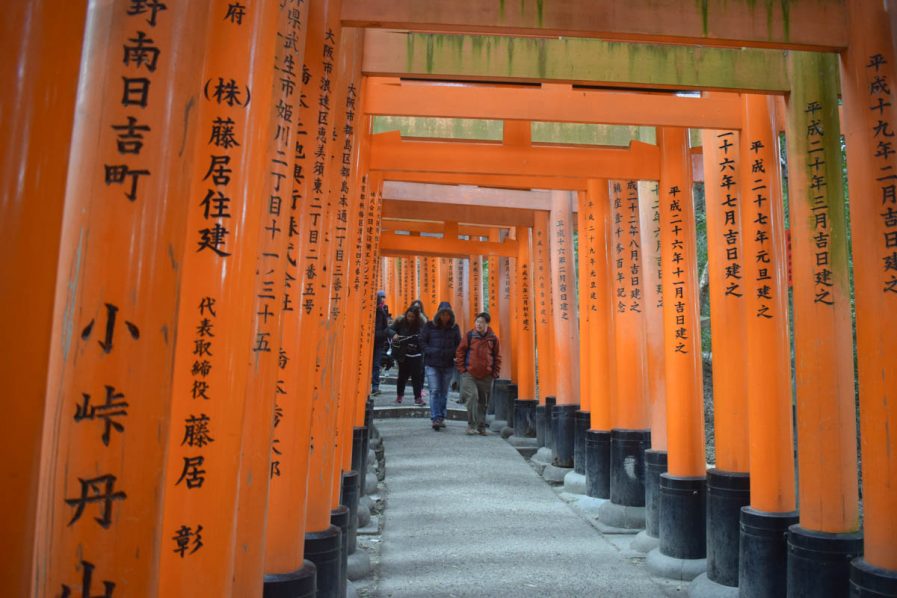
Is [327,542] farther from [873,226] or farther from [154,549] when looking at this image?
[873,226]

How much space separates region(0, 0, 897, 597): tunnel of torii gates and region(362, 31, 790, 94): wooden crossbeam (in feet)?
0.05

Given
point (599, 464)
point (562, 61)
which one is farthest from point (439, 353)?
point (562, 61)

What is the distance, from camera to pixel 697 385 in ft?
17.1

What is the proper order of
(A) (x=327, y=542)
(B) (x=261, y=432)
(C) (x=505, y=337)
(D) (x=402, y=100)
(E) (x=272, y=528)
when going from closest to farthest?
(B) (x=261, y=432)
(E) (x=272, y=528)
(A) (x=327, y=542)
(D) (x=402, y=100)
(C) (x=505, y=337)

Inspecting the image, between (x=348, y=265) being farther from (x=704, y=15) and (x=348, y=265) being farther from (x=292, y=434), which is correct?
(x=704, y=15)

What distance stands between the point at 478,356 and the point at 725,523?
18.4 ft

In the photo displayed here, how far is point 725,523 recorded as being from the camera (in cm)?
445

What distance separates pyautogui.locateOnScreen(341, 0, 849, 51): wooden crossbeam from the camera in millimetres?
3375

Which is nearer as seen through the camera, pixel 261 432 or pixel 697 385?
pixel 261 432

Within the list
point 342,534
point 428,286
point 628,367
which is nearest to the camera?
point 342,534

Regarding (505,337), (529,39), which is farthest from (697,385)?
(505,337)

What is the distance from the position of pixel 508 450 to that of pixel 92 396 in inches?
323

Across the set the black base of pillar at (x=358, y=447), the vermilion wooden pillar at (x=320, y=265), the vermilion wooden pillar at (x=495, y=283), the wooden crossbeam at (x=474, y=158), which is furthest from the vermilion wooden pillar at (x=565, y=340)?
the vermilion wooden pillar at (x=320, y=265)

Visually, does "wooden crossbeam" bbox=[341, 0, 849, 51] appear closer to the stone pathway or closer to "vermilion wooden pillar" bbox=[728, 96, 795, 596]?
"vermilion wooden pillar" bbox=[728, 96, 795, 596]
